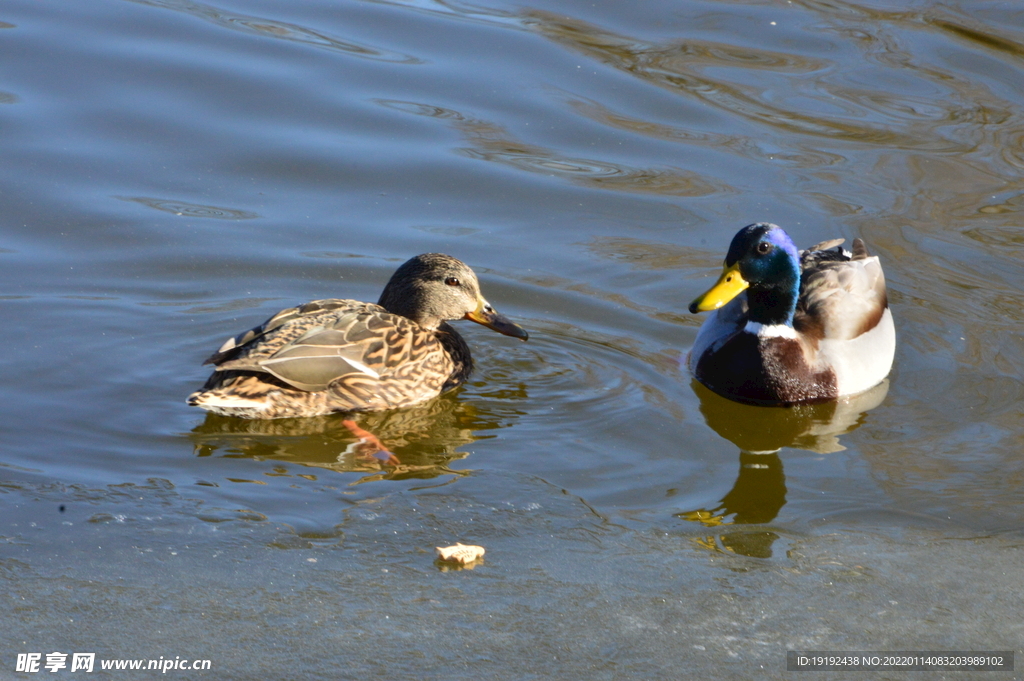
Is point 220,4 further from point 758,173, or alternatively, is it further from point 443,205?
point 758,173

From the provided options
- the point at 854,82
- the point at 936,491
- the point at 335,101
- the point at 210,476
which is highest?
the point at 854,82

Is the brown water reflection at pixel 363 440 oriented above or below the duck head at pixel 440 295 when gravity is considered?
below

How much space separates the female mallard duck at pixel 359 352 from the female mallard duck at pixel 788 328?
1186mm

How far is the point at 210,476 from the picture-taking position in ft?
17.2

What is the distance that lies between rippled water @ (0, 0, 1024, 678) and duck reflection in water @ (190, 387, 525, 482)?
32 millimetres

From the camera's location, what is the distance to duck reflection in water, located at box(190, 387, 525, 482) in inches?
217

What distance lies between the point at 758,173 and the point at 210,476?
530 centimetres

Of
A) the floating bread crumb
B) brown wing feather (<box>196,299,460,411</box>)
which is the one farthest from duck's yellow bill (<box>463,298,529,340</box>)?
the floating bread crumb

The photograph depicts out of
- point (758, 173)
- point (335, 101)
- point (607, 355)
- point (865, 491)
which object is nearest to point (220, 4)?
point (335, 101)

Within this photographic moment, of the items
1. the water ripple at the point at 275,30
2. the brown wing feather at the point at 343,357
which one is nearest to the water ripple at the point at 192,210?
the brown wing feather at the point at 343,357

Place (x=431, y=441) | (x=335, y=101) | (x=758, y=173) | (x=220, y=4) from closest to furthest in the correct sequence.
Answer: (x=431, y=441)
(x=758, y=173)
(x=335, y=101)
(x=220, y=4)

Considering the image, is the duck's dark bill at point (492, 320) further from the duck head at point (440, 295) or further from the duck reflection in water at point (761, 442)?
the duck reflection in water at point (761, 442)

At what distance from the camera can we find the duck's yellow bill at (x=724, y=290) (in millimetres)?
6621

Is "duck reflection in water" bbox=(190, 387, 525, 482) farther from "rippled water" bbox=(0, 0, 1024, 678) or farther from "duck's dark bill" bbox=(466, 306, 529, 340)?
"duck's dark bill" bbox=(466, 306, 529, 340)
